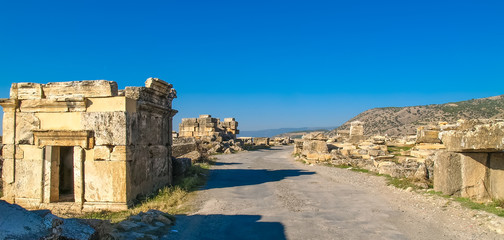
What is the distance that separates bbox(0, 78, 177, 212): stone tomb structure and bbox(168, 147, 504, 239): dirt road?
6.28 feet

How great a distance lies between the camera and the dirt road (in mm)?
5879

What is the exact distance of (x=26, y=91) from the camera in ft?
27.6

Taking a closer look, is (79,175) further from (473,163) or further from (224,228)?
(473,163)

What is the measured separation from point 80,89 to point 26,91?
1422 mm

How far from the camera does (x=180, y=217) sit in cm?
707

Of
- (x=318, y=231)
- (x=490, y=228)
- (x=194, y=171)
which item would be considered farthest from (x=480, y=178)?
(x=194, y=171)

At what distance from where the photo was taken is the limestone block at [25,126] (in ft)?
27.3

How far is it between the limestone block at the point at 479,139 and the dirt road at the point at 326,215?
1.22 metres

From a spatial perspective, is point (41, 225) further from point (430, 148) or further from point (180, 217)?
point (430, 148)

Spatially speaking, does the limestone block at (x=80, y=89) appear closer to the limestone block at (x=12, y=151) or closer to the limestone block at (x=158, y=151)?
the limestone block at (x=12, y=151)

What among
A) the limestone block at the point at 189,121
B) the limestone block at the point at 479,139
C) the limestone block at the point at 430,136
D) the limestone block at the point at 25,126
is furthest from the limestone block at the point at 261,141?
the limestone block at the point at 479,139

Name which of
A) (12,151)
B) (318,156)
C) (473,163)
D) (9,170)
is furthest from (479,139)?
(318,156)

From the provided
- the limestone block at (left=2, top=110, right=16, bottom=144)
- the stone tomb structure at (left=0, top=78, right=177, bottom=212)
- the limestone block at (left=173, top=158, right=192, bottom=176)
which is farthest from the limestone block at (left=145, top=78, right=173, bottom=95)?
the limestone block at (left=2, top=110, right=16, bottom=144)

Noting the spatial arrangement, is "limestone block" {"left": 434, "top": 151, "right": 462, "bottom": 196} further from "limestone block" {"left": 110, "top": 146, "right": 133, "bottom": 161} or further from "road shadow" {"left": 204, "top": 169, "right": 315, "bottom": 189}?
"limestone block" {"left": 110, "top": 146, "right": 133, "bottom": 161}
